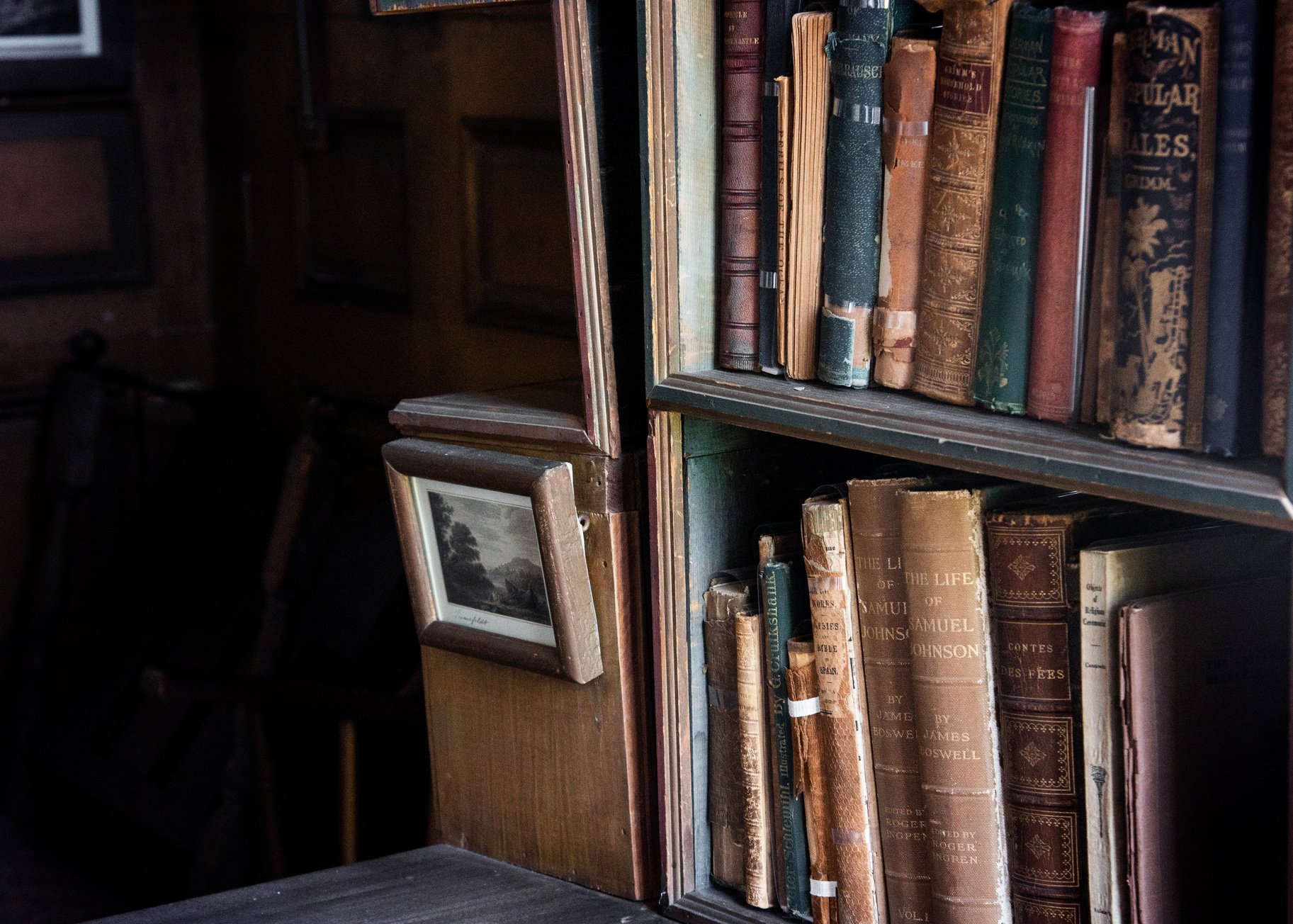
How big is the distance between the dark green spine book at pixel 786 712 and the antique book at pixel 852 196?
18 cm

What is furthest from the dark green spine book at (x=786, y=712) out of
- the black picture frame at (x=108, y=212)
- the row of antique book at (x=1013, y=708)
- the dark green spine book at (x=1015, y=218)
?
the black picture frame at (x=108, y=212)

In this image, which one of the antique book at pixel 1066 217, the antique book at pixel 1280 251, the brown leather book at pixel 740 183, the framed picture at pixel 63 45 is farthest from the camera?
the framed picture at pixel 63 45

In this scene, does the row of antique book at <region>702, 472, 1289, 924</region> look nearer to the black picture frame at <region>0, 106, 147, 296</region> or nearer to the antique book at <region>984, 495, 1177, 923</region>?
the antique book at <region>984, 495, 1177, 923</region>

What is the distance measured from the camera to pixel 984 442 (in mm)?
994

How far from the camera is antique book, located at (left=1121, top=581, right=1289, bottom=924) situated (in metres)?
0.97

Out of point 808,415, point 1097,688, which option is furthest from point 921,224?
point 1097,688

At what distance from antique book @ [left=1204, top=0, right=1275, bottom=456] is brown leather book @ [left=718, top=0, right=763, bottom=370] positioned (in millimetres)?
407

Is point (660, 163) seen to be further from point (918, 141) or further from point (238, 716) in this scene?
point (238, 716)

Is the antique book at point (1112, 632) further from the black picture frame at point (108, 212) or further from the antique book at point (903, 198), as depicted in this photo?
the black picture frame at point (108, 212)

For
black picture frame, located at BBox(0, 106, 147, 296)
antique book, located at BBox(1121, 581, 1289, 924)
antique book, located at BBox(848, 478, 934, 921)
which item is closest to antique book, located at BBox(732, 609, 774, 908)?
antique book, located at BBox(848, 478, 934, 921)

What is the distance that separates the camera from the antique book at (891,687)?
3.67 ft

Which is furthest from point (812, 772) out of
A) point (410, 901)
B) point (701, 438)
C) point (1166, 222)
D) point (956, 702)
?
point (1166, 222)

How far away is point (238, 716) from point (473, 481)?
1539 millimetres

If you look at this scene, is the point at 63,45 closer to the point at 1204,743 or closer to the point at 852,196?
the point at 852,196
